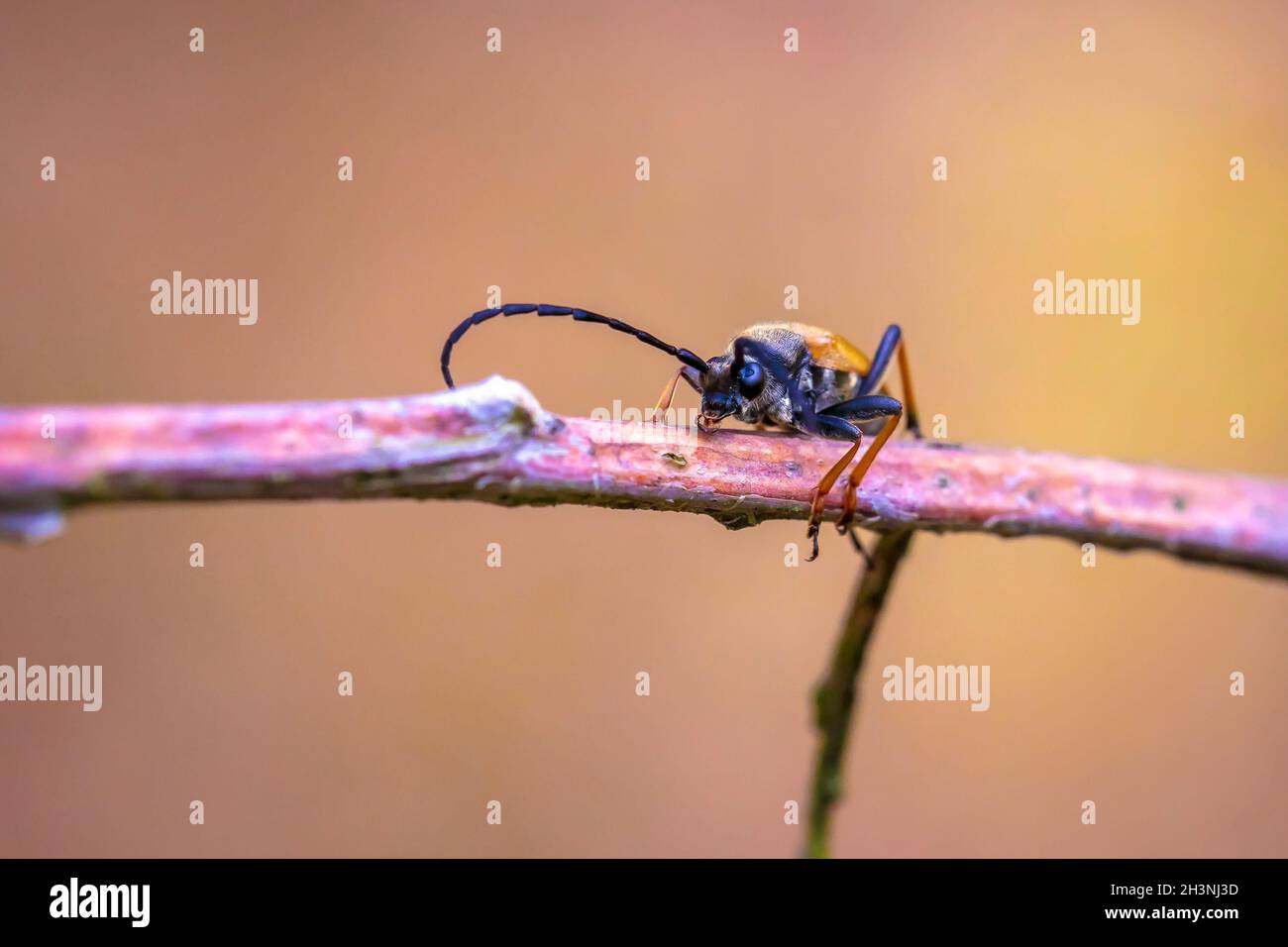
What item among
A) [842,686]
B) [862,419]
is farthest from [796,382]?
[842,686]

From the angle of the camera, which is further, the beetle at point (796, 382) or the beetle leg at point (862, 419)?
the beetle at point (796, 382)

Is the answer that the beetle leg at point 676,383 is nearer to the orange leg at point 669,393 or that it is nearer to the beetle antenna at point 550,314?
the orange leg at point 669,393

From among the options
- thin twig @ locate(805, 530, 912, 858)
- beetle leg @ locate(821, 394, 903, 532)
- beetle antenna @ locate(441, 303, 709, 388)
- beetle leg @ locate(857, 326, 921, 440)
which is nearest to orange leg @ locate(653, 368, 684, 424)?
beetle antenna @ locate(441, 303, 709, 388)

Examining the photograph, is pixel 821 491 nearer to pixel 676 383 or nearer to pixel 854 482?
pixel 854 482

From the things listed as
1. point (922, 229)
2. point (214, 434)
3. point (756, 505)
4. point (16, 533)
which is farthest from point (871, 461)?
point (922, 229)

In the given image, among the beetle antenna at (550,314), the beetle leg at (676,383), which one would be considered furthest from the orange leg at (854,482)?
the beetle leg at (676,383)
